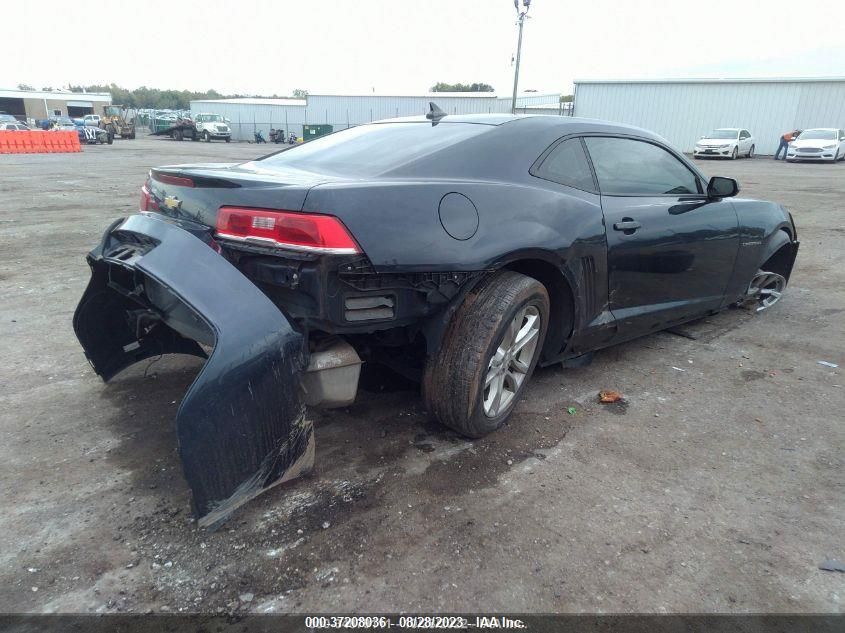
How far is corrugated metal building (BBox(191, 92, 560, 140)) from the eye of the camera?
41.8 meters

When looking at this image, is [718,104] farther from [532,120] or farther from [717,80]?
[532,120]

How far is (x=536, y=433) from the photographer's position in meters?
2.97

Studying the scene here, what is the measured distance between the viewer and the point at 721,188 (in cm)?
395

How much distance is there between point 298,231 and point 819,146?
30626mm

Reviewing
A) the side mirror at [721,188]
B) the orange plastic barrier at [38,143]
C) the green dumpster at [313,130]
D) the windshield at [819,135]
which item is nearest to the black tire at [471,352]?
the side mirror at [721,188]

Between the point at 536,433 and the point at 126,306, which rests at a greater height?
the point at 126,306

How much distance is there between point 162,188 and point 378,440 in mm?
1596

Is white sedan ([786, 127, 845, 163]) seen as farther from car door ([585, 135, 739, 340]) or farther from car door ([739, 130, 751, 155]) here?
car door ([585, 135, 739, 340])

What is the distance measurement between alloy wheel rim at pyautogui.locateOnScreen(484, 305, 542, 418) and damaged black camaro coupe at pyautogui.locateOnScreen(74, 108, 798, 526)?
0.01 m

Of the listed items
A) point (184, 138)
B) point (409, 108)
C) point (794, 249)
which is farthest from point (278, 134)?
point (794, 249)

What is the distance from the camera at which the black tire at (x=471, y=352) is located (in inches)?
103

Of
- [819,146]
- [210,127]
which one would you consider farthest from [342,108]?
[819,146]

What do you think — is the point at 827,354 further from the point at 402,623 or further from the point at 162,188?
the point at 162,188

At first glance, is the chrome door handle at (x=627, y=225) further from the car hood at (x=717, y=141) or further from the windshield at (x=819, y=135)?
the windshield at (x=819, y=135)
